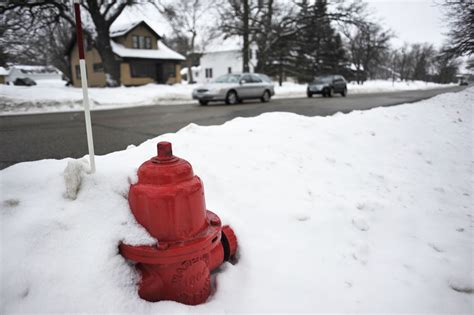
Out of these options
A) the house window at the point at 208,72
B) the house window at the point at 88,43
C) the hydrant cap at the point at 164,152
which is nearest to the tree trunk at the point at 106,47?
the house window at the point at 88,43

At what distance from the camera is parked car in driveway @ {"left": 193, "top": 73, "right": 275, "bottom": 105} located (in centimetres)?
1367

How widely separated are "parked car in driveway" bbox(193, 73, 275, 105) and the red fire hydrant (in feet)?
40.2

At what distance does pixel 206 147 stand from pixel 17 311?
228 centimetres

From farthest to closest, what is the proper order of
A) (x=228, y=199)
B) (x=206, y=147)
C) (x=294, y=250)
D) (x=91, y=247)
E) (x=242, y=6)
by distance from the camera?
1. (x=242, y=6)
2. (x=206, y=147)
3. (x=228, y=199)
4. (x=294, y=250)
5. (x=91, y=247)

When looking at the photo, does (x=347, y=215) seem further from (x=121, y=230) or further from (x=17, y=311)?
(x=17, y=311)

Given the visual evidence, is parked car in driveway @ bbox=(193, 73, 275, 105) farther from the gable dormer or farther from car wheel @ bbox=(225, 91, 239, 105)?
the gable dormer

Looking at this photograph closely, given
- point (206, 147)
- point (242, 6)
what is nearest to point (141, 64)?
point (242, 6)

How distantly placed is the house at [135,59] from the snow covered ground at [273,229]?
3229 centimetres

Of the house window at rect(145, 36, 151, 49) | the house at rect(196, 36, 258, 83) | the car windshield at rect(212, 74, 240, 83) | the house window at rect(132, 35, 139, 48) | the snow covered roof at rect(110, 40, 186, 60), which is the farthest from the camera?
the house at rect(196, 36, 258, 83)

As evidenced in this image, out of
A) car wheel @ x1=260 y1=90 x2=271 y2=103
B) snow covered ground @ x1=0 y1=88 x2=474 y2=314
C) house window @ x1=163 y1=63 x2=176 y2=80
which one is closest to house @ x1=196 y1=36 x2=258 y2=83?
house window @ x1=163 y1=63 x2=176 y2=80

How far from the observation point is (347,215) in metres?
2.73

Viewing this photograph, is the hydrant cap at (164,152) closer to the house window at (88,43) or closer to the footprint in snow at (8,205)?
the footprint in snow at (8,205)

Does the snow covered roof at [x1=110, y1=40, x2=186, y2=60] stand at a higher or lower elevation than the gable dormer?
lower

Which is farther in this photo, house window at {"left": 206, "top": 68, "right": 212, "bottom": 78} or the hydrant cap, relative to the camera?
house window at {"left": 206, "top": 68, "right": 212, "bottom": 78}
